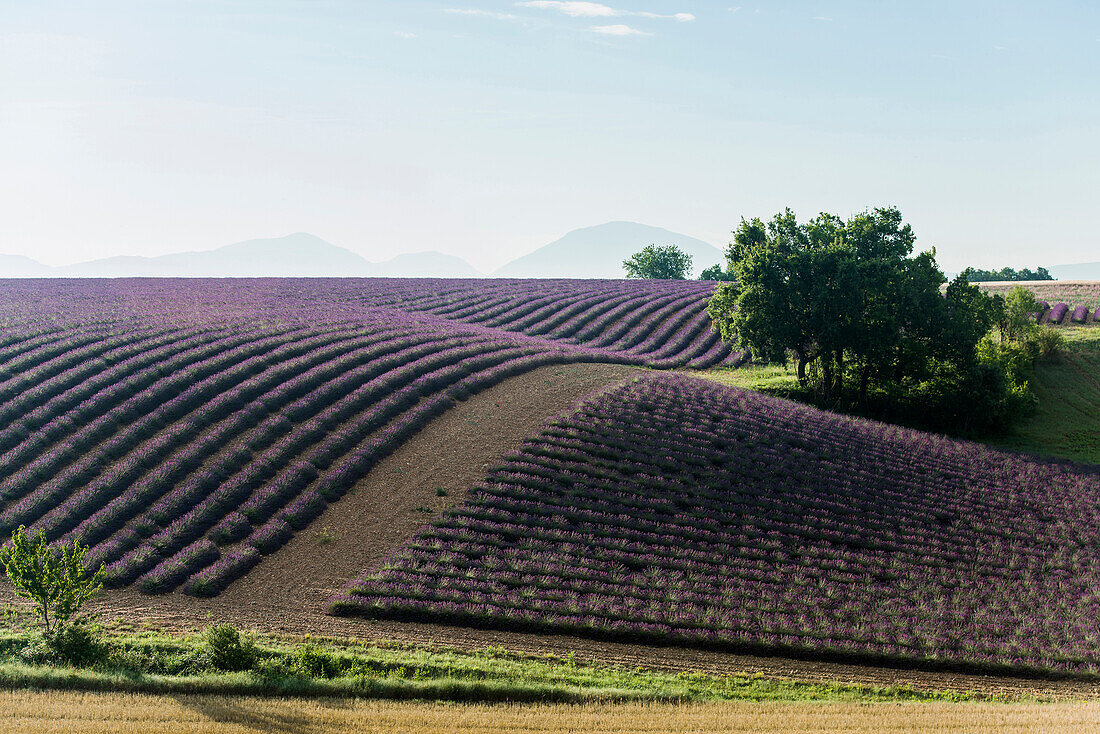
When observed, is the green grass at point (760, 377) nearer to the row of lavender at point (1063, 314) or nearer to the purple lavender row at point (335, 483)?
the purple lavender row at point (335, 483)

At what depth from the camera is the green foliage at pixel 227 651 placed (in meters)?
15.3

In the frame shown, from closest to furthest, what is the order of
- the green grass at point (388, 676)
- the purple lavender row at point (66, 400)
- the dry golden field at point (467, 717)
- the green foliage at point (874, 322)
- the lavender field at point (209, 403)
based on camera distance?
the dry golden field at point (467, 717) → the green grass at point (388, 676) → the lavender field at point (209, 403) → the purple lavender row at point (66, 400) → the green foliage at point (874, 322)

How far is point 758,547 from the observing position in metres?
23.5

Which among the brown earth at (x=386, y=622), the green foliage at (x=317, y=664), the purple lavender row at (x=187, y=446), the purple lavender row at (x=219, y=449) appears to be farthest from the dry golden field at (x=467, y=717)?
the purple lavender row at (x=187, y=446)

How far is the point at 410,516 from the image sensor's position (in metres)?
22.6

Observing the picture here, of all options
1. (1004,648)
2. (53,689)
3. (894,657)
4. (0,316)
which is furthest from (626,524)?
(0,316)

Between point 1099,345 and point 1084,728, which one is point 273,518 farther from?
point 1099,345

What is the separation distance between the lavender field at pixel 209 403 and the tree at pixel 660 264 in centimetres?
6028

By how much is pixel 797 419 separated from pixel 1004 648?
49.1ft

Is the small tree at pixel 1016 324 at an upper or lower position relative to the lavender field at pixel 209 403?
upper

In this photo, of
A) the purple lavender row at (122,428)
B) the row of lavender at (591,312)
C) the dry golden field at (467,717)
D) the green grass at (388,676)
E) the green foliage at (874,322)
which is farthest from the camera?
the row of lavender at (591,312)

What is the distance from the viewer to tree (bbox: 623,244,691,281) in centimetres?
10975

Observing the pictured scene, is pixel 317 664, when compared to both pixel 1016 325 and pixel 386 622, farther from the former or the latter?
pixel 1016 325

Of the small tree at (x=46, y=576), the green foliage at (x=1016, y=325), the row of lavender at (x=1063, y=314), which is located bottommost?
the small tree at (x=46, y=576)
